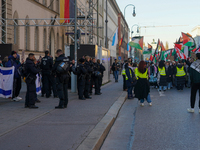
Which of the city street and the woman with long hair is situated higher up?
the woman with long hair

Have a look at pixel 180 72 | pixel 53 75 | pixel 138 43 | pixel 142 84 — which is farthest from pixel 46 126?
pixel 138 43

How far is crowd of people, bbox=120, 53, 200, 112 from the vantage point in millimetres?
12086

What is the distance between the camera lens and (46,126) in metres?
7.44

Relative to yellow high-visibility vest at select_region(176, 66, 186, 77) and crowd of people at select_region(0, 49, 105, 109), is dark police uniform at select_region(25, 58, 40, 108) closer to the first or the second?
crowd of people at select_region(0, 49, 105, 109)

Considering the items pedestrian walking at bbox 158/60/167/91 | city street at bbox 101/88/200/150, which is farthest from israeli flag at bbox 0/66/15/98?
pedestrian walking at bbox 158/60/167/91

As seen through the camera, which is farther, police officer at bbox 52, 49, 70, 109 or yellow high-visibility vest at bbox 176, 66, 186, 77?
yellow high-visibility vest at bbox 176, 66, 186, 77

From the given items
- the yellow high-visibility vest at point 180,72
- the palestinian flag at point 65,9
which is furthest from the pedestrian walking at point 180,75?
the palestinian flag at point 65,9

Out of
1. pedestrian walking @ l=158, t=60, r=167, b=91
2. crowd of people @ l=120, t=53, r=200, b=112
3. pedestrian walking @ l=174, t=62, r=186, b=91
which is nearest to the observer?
crowd of people @ l=120, t=53, r=200, b=112

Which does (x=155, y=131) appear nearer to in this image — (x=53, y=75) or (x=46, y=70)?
(x=53, y=75)

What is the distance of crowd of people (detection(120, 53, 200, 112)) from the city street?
3.86 ft

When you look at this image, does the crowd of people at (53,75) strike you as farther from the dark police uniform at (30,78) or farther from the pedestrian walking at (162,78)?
the pedestrian walking at (162,78)

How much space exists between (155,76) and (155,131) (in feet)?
45.3

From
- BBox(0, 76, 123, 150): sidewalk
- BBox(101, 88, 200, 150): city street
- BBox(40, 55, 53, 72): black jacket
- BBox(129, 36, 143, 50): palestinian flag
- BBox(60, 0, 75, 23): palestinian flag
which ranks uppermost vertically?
BBox(60, 0, 75, 23): palestinian flag

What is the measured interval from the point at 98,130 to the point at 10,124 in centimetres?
203
